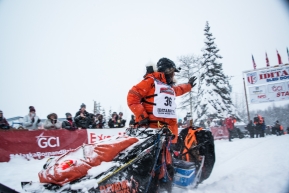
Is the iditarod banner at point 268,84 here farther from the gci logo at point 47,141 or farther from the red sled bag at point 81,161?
the red sled bag at point 81,161

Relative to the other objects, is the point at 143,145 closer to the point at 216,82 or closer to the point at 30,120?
the point at 30,120

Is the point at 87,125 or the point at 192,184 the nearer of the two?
the point at 192,184

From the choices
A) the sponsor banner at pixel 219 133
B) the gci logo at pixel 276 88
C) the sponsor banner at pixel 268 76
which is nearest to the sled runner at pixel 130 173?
the sponsor banner at pixel 219 133

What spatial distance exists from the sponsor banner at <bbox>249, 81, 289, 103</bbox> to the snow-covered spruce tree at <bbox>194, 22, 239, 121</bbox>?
21.5 ft

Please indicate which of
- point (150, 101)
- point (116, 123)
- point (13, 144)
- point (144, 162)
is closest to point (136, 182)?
point (144, 162)

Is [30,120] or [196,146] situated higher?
[30,120]

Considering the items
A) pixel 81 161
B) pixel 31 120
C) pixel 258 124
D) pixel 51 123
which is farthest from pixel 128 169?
pixel 258 124

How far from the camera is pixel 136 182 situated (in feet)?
7.56

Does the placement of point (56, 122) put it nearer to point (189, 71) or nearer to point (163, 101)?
point (163, 101)

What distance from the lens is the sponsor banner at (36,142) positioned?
6.61 metres

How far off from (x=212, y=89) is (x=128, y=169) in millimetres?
23578

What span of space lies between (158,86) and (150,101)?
23 cm

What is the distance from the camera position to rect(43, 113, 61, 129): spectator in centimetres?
778

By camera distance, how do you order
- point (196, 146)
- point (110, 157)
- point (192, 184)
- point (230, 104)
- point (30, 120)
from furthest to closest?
point (230, 104), point (30, 120), point (196, 146), point (192, 184), point (110, 157)
